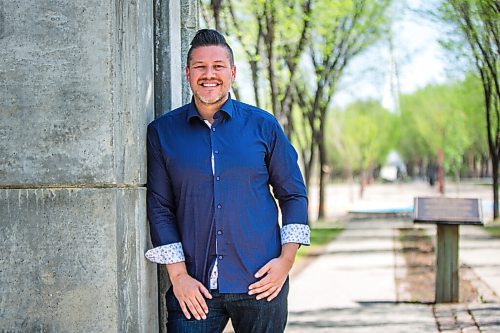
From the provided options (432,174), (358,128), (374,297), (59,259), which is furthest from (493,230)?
(432,174)

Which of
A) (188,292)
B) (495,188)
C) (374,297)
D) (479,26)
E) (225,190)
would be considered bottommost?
(374,297)

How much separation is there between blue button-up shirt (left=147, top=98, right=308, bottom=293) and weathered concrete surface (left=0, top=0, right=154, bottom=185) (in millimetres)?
226

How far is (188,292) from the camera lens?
10.8 feet

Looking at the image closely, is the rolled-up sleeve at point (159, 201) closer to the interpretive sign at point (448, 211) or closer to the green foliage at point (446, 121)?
the interpretive sign at point (448, 211)

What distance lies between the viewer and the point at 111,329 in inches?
134

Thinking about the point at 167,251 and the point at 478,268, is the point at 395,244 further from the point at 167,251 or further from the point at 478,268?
the point at 167,251

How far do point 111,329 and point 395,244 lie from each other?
14158mm

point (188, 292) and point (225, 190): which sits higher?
point (225, 190)

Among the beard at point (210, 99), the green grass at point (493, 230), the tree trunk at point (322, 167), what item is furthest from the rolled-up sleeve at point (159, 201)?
the tree trunk at point (322, 167)

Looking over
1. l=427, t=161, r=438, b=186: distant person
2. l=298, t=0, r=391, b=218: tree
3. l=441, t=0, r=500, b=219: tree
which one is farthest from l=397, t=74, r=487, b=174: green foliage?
l=441, t=0, r=500, b=219: tree

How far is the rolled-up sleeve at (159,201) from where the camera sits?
11.1ft

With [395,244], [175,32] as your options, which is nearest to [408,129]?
[395,244]

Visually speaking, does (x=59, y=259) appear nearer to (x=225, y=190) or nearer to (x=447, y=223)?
(x=225, y=190)

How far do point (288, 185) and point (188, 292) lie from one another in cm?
61
